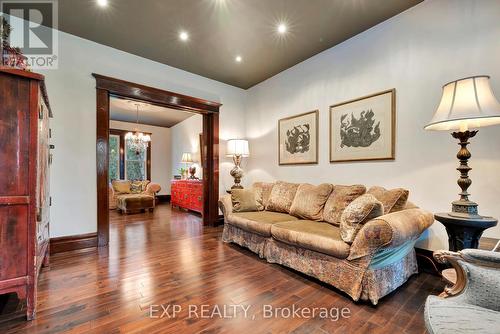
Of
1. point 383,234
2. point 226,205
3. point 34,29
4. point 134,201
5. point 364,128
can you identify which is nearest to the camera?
point 383,234

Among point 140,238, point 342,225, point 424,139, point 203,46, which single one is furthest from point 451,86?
point 140,238

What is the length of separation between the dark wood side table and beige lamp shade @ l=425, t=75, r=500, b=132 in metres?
0.71

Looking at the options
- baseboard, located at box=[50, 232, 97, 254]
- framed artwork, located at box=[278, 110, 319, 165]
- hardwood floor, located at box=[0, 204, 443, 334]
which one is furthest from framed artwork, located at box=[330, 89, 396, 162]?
baseboard, located at box=[50, 232, 97, 254]

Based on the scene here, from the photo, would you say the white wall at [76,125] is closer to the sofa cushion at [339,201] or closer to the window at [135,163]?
the sofa cushion at [339,201]

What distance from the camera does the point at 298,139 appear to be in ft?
12.2

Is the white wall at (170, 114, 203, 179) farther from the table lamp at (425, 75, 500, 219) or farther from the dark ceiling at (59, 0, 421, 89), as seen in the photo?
the table lamp at (425, 75, 500, 219)

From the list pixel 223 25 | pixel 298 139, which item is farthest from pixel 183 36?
pixel 298 139

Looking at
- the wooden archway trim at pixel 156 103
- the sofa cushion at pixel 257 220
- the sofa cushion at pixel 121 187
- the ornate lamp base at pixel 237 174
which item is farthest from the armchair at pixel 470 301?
the sofa cushion at pixel 121 187

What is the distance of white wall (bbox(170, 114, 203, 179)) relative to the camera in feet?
21.8

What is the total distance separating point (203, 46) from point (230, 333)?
10.9 feet

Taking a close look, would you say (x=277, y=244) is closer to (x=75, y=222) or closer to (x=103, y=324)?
(x=103, y=324)

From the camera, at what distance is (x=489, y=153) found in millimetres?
2039

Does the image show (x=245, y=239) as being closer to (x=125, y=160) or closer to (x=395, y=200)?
(x=395, y=200)

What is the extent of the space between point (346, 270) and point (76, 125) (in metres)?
3.59
